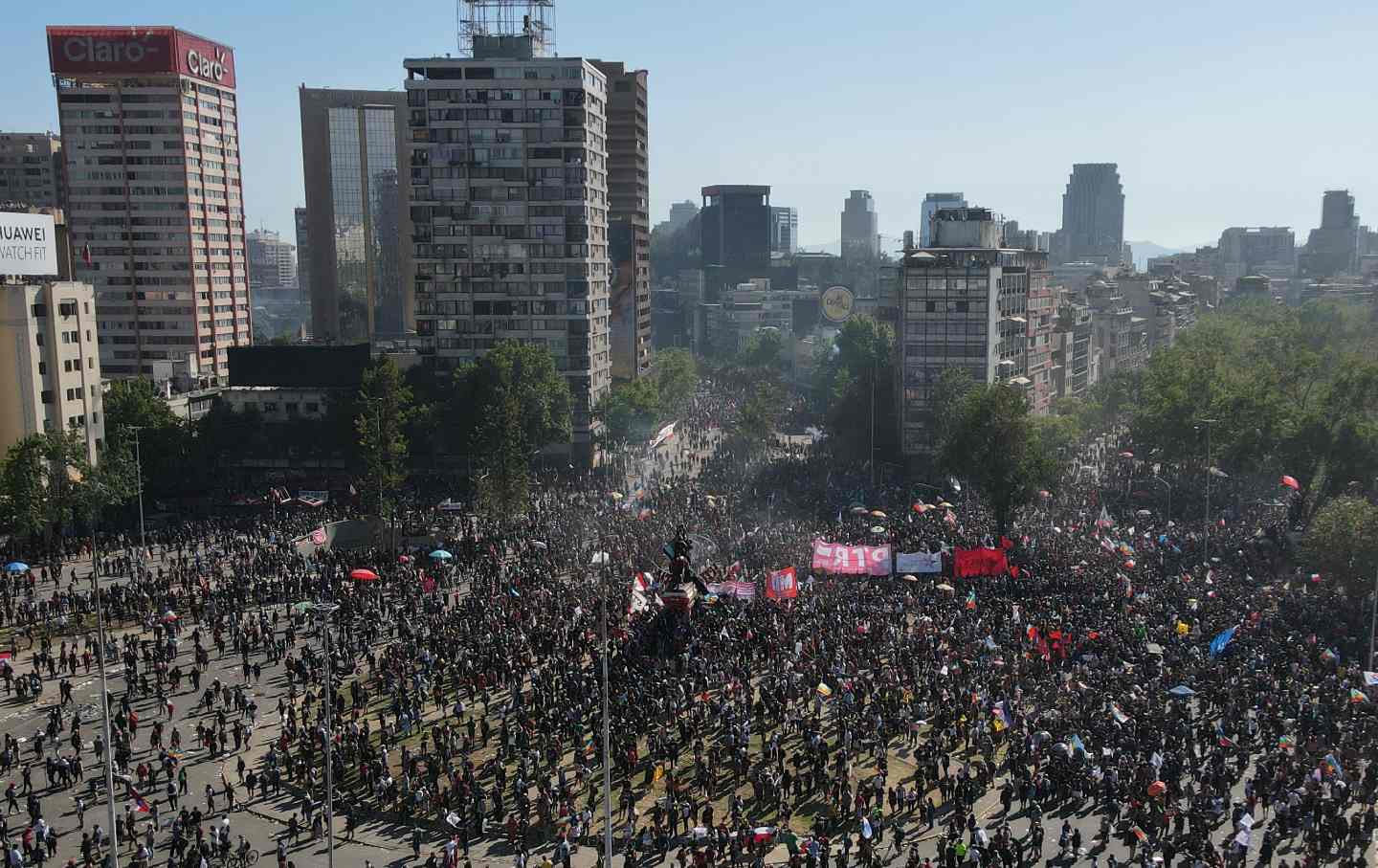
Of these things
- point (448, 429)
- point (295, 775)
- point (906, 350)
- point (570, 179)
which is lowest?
point (295, 775)

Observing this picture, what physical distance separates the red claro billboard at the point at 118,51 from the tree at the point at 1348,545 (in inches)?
4064

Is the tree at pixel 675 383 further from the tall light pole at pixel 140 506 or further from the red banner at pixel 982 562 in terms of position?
the red banner at pixel 982 562

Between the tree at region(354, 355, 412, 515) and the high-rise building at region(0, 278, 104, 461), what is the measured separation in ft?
57.5

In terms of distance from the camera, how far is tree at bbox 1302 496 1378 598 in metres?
50.2

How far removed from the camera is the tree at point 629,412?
98312mm

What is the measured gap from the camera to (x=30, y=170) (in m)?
167

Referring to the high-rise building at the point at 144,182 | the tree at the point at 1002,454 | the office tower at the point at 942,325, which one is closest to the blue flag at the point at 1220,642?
the tree at the point at 1002,454

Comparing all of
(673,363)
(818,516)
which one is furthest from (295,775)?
(673,363)

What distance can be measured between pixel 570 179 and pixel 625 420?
20.3 m

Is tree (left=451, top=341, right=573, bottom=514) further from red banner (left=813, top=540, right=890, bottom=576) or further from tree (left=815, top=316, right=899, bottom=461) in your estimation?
red banner (left=813, top=540, right=890, bottom=576)

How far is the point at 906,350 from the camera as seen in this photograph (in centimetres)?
9069

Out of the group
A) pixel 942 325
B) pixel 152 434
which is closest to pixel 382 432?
pixel 152 434

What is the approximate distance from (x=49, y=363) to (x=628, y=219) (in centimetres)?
6310

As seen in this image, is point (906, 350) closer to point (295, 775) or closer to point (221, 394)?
point (221, 394)
